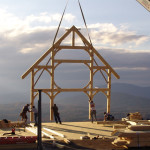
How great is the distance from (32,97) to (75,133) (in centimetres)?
614

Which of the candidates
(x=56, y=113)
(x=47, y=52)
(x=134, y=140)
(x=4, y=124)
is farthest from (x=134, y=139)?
(x=47, y=52)

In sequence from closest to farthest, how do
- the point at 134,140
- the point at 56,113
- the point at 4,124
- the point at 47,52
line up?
the point at 134,140 → the point at 4,124 → the point at 56,113 → the point at 47,52

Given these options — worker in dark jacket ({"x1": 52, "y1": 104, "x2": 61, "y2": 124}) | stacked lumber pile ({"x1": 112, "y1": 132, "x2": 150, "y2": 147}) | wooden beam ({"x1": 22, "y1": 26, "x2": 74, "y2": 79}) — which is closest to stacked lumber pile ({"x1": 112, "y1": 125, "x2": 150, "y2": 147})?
stacked lumber pile ({"x1": 112, "y1": 132, "x2": 150, "y2": 147})

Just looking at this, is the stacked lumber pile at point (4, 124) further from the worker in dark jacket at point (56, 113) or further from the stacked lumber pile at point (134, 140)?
the stacked lumber pile at point (134, 140)

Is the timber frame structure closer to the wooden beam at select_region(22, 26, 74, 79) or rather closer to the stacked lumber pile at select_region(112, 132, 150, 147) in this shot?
the wooden beam at select_region(22, 26, 74, 79)

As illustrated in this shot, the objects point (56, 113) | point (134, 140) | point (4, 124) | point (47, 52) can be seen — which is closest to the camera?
point (134, 140)

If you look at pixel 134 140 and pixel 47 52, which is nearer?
pixel 134 140

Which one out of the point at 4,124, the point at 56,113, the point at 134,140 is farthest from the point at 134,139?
the point at 4,124

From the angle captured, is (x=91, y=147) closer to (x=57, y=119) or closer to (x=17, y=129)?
(x=17, y=129)

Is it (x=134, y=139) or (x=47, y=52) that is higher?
(x=47, y=52)

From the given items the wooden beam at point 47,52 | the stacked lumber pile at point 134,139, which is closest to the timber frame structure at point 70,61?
the wooden beam at point 47,52

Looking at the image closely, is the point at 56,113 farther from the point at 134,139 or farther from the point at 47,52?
the point at 134,139

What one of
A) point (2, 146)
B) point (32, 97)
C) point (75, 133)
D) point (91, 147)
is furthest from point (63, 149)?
point (32, 97)

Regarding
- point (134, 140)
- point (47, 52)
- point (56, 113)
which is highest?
Result: point (47, 52)
